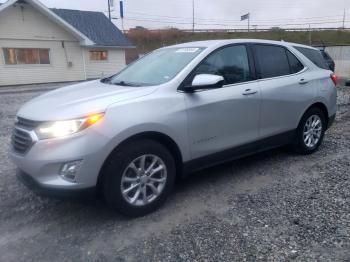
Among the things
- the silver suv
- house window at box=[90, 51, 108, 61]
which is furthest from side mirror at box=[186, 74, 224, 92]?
house window at box=[90, 51, 108, 61]

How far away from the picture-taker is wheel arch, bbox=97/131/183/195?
323 centimetres

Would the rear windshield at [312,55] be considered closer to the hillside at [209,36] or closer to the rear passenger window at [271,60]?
the rear passenger window at [271,60]

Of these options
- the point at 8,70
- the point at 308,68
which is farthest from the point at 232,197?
the point at 8,70

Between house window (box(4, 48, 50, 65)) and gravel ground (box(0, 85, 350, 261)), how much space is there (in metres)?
17.6

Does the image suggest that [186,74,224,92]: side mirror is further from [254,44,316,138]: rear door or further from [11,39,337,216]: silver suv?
[254,44,316,138]: rear door

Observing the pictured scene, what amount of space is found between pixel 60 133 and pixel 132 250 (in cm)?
120

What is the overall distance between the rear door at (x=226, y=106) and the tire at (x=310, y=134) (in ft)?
3.58

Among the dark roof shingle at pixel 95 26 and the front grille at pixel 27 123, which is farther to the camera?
the dark roof shingle at pixel 95 26

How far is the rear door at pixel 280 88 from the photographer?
15.0ft

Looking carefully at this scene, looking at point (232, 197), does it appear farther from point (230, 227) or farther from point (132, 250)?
point (132, 250)

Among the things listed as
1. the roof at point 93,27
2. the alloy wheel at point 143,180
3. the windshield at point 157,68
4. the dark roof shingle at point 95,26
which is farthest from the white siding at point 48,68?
the alloy wheel at point 143,180

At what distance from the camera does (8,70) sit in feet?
65.6

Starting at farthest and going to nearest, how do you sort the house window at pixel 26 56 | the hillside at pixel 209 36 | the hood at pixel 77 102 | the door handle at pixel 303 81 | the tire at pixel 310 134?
1. the hillside at pixel 209 36
2. the house window at pixel 26 56
3. the tire at pixel 310 134
4. the door handle at pixel 303 81
5. the hood at pixel 77 102

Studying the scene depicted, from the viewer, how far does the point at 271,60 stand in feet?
15.7
